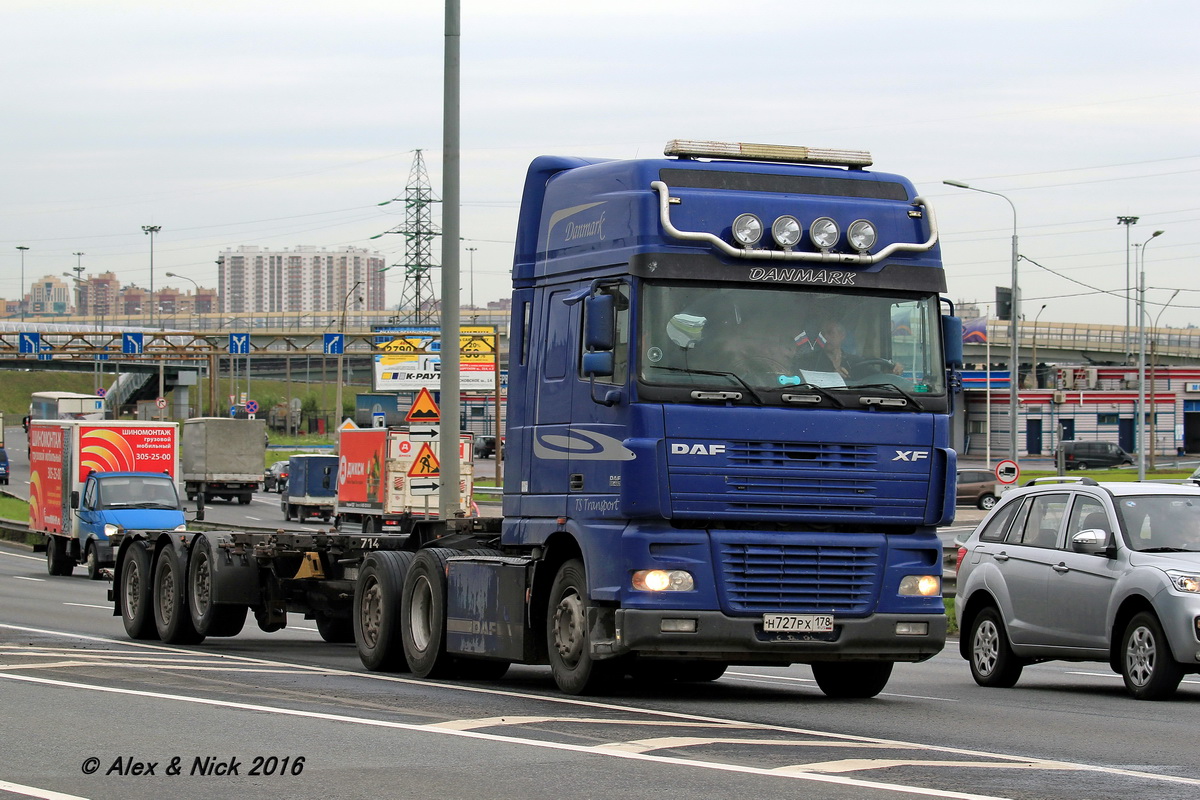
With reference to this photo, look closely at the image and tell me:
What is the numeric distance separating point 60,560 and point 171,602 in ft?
59.3

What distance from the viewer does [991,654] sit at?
563 inches

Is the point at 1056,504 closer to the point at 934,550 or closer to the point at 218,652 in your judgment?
the point at 934,550

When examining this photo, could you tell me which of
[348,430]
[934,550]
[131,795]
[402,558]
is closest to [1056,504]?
[934,550]

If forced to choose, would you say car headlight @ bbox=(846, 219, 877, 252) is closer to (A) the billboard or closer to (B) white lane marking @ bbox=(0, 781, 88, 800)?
(B) white lane marking @ bbox=(0, 781, 88, 800)

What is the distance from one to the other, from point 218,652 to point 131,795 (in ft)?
28.8

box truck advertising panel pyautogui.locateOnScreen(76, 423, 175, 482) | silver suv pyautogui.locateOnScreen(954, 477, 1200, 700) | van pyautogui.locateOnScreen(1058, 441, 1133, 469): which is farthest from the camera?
van pyautogui.locateOnScreen(1058, 441, 1133, 469)

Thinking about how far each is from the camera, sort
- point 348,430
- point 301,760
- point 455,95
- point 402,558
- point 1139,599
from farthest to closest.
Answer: point 348,430, point 455,95, point 402,558, point 1139,599, point 301,760

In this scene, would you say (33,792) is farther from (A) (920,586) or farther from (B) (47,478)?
(B) (47,478)

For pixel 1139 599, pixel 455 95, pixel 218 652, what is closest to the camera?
pixel 1139 599

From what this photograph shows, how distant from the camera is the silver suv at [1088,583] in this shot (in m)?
12.3

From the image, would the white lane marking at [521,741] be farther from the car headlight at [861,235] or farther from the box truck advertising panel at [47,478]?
the box truck advertising panel at [47,478]

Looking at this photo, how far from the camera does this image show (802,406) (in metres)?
10.9

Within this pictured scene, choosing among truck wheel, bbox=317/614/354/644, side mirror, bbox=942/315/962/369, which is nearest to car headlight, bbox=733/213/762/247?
side mirror, bbox=942/315/962/369

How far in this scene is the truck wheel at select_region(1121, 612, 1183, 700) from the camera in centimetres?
1225
